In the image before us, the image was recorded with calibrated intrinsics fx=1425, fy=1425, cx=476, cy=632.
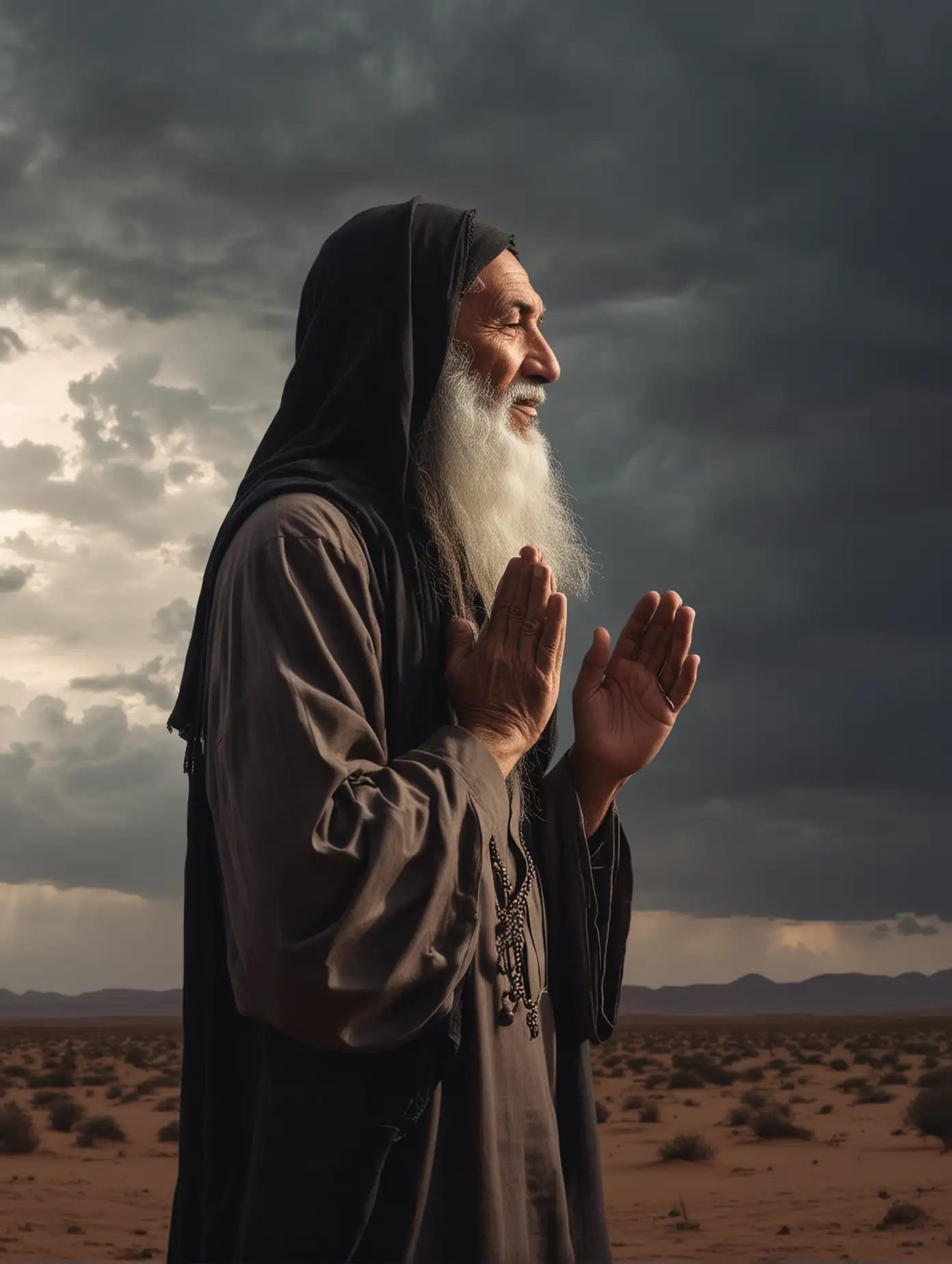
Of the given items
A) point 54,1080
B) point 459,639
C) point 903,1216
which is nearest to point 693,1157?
point 903,1216

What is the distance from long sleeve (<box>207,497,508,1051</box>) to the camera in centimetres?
258

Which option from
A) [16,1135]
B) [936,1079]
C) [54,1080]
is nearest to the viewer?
[16,1135]

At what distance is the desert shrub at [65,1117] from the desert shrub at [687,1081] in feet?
53.9

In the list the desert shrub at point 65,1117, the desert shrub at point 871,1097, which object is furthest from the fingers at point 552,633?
the desert shrub at point 871,1097

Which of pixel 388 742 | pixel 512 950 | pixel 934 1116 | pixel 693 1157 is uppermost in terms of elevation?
pixel 388 742

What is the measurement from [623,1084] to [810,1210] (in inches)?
725

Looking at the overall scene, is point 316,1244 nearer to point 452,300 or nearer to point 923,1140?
point 452,300

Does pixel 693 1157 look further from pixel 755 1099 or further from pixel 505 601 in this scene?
pixel 505 601

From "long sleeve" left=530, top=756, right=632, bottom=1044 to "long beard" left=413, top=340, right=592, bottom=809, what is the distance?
13cm

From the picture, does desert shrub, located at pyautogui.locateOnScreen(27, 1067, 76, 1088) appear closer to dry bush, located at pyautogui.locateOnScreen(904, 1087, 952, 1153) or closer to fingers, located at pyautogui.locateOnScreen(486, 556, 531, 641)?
dry bush, located at pyautogui.locateOnScreen(904, 1087, 952, 1153)

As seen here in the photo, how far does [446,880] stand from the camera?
2729mm

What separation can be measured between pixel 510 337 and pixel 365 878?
162 centimetres

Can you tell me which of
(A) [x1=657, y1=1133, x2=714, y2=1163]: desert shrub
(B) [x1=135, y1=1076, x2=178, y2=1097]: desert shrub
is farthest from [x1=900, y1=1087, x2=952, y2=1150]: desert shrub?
(B) [x1=135, y1=1076, x2=178, y2=1097]: desert shrub

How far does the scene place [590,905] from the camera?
3.74 m
